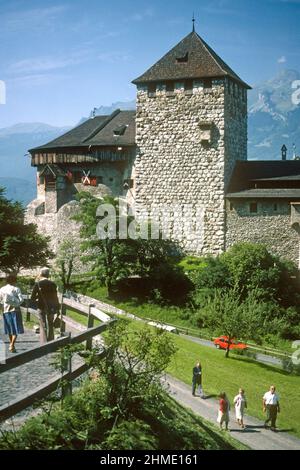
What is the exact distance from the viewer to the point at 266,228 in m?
34.5

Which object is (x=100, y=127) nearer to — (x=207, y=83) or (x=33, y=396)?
(x=207, y=83)

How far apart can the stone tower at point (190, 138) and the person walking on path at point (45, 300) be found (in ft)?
84.3

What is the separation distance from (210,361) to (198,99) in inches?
736

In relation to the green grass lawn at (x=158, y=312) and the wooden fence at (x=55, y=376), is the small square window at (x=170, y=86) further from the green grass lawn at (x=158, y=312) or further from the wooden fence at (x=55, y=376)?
the wooden fence at (x=55, y=376)

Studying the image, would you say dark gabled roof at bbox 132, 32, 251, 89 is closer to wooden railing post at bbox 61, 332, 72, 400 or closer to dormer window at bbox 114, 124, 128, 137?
dormer window at bbox 114, 124, 128, 137

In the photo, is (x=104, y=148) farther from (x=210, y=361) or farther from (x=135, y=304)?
(x=210, y=361)

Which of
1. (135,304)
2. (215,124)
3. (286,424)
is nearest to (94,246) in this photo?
(135,304)

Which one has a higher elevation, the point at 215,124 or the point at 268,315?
the point at 215,124

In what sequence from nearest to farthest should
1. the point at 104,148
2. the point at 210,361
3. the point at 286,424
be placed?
the point at 286,424
the point at 210,361
the point at 104,148

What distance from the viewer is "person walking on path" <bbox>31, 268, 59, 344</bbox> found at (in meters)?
10.2

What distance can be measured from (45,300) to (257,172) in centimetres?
2855

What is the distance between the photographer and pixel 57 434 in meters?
7.30

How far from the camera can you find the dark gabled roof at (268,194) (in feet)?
110

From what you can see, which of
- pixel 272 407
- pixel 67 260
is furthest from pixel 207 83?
pixel 272 407
